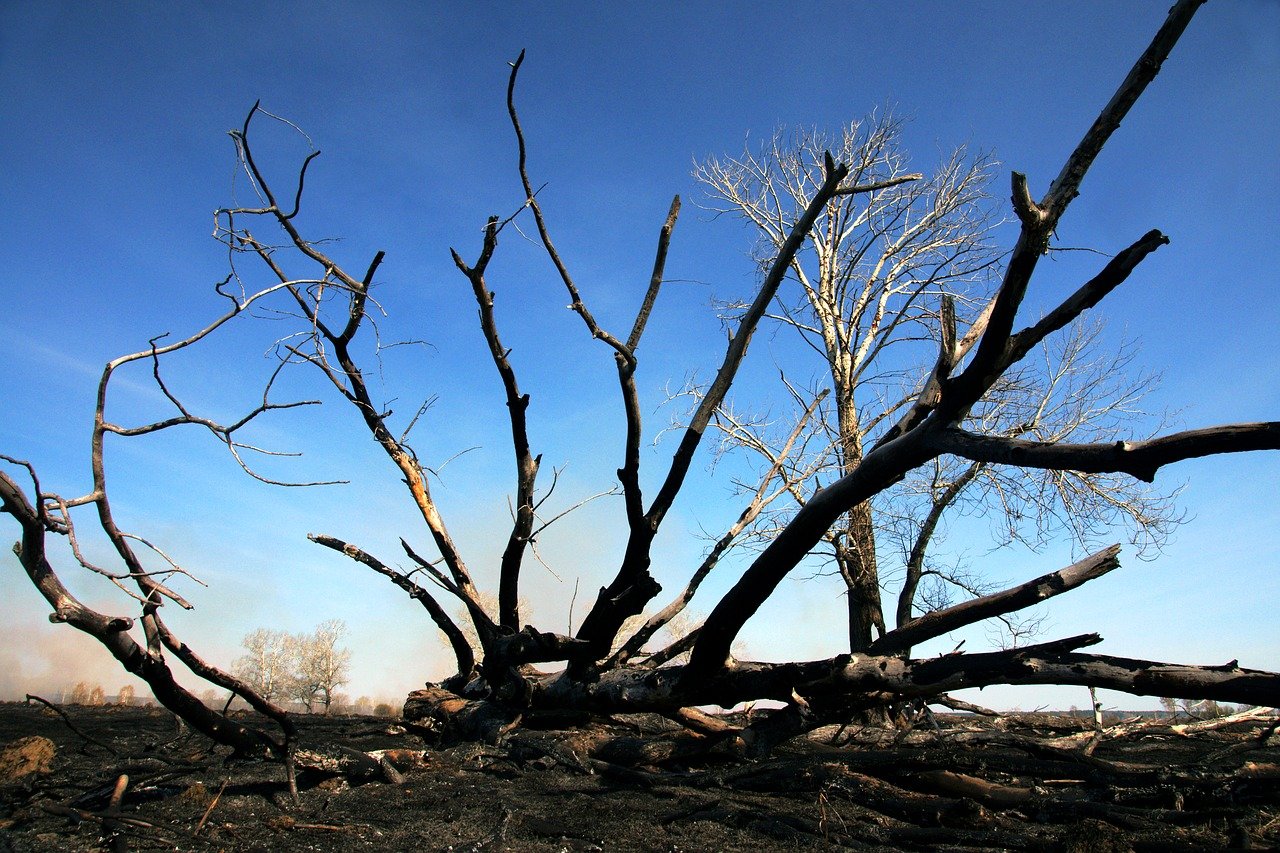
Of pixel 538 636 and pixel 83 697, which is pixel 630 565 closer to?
pixel 538 636

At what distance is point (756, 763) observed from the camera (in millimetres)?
4523

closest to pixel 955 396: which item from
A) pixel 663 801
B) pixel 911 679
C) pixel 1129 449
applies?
pixel 1129 449

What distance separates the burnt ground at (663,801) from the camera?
318 cm

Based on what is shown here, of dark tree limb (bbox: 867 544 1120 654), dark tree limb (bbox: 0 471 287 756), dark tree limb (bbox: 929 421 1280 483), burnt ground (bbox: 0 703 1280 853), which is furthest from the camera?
dark tree limb (bbox: 867 544 1120 654)

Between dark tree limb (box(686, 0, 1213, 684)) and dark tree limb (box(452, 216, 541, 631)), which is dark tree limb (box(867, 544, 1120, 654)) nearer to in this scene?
dark tree limb (box(686, 0, 1213, 684))

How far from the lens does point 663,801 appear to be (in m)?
3.88

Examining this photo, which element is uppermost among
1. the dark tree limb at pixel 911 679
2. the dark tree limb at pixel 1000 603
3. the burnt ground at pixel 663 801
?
the dark tree limb at pixel 1000 603

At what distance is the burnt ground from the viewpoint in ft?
10.4

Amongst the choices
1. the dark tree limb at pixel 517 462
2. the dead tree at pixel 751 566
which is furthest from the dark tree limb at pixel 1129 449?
the dark tree limb at pixel 517 462

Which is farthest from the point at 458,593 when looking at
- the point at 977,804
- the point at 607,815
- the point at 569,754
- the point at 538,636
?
the point at 977,804

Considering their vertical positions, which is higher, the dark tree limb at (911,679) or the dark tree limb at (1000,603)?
the dark tree limb at (1000,603)

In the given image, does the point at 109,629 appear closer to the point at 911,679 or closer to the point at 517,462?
the point at 517,462

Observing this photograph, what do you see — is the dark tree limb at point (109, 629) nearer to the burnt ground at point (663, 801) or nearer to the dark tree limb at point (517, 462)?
the burnt ground at point (663, 801)

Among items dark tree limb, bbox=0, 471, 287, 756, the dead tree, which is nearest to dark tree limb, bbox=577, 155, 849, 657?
the dead tree
